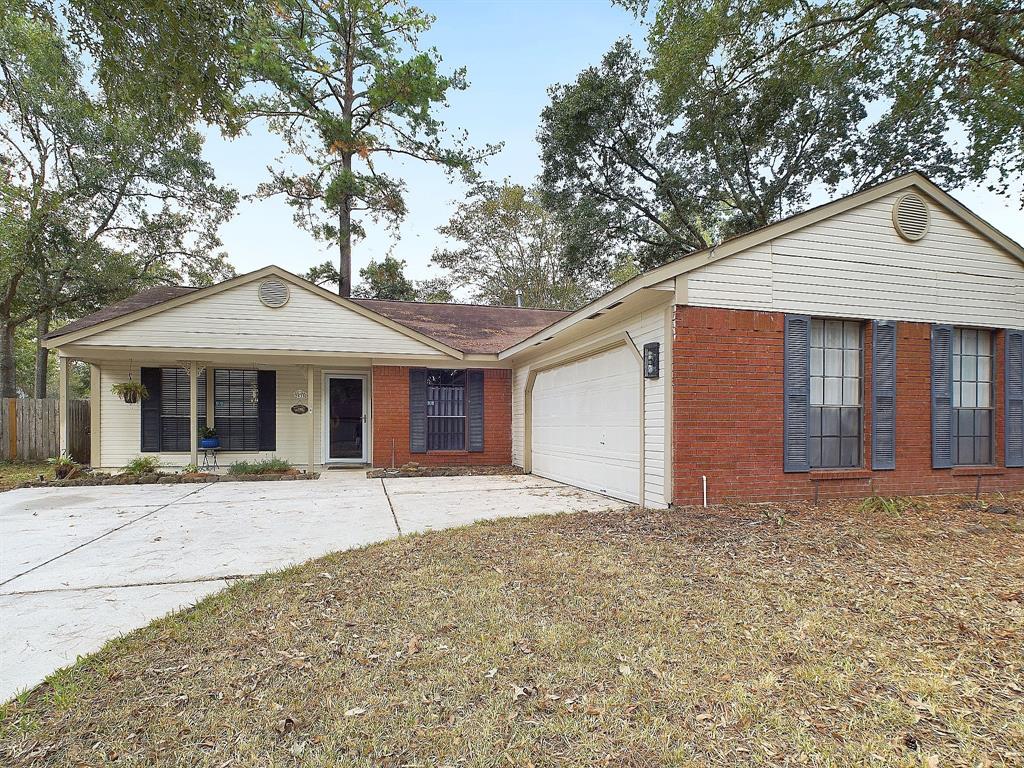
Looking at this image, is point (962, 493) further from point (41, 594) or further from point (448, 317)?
point (448, 317)

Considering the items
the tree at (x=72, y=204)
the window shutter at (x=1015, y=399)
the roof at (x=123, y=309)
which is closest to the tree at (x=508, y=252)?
the tree at (x=72, y=204)

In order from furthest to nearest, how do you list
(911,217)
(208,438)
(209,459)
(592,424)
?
(209,459) < (208,438) < (592,424) < (911,217)

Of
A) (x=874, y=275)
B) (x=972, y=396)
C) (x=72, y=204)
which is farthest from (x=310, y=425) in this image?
(x=72, y=204)

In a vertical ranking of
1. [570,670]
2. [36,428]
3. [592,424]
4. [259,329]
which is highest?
[259,329]

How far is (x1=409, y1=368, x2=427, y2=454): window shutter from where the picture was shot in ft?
35.7

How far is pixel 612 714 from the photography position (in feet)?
7.21

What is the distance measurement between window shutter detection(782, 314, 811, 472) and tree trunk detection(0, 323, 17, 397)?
70.3 ft

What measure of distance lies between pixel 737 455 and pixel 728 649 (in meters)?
3.78

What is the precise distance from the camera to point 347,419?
1172 cm

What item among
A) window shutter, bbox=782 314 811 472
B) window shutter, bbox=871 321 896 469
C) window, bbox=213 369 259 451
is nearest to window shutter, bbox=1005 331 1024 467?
window shutter, bbox=871 321 896 469

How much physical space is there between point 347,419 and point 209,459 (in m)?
2.92

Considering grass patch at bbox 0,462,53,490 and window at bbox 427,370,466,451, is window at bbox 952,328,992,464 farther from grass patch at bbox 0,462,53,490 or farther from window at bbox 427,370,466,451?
grass patch at bbox 0,462,53,490

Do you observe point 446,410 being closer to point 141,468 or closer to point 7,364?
point 141,468

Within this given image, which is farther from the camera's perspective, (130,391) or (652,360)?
(130,391)
